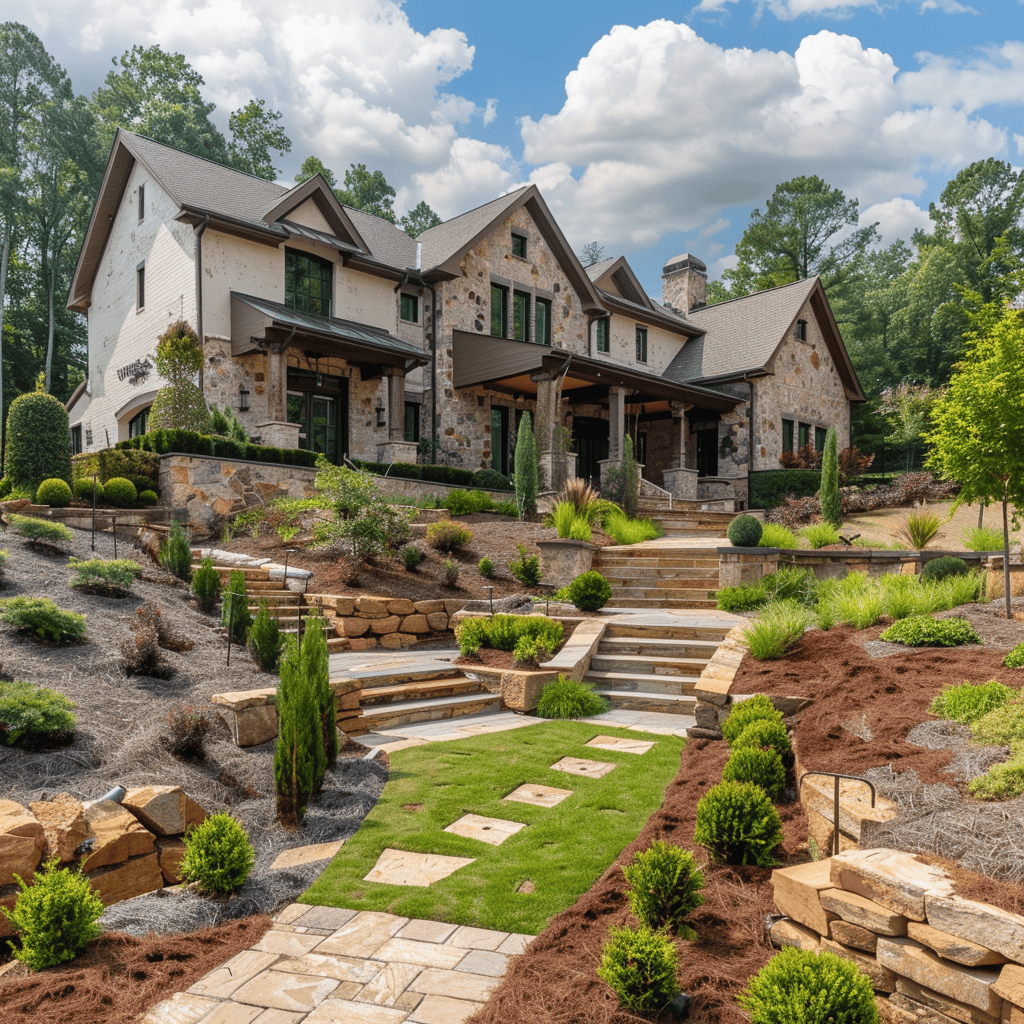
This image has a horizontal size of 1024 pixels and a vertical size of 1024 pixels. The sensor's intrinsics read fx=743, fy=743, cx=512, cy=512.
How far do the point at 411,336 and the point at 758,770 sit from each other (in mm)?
16622

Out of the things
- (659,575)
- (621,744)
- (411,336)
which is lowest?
(621,744)

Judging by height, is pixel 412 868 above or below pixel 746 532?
below

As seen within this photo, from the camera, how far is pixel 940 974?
2324 millimetres

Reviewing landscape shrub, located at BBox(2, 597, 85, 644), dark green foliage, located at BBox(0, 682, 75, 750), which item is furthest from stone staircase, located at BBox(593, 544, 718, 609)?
dark green foliage, located at BBox(0, 682, 75, 750)

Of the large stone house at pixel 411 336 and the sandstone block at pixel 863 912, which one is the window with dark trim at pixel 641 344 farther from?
the sandstone block at pixel 863 912

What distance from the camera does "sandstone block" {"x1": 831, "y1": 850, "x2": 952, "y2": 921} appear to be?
2.45 metres

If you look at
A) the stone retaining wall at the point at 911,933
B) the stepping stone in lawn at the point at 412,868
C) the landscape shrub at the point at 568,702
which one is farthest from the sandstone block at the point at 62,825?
the landscape shrub at the point at 568,702

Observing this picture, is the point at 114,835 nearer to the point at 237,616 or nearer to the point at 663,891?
the point at 663,891

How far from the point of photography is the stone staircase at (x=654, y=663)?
291 inches

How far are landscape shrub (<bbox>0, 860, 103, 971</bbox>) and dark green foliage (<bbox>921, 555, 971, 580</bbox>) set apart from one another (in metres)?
8.62

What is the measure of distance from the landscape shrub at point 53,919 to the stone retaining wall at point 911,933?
2775 millimetres

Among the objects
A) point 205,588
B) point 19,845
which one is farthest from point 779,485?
point 19,845

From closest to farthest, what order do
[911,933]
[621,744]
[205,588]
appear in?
[911,933]
[621,744]
[205,588]

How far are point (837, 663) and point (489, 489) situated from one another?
11.8 m
